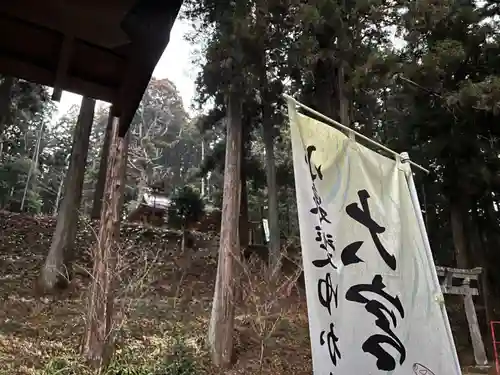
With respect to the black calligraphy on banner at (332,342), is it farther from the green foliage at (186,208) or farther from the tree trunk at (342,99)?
the green foliage at (186,208)

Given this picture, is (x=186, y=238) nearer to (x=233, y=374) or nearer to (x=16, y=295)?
(x=16, y=295)

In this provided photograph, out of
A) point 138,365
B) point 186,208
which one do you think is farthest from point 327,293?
point 186,208

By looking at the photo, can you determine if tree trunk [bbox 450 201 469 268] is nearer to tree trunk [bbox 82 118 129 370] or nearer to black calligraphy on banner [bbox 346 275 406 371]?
tree trunk [bbox 82 118 129 370]

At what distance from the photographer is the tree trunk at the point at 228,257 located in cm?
749

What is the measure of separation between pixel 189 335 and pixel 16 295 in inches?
139

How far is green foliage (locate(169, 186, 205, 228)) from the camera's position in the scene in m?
13.8

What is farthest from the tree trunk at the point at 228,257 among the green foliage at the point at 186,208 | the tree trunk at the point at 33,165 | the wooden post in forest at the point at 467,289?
the tree trunk at the point at 33,165

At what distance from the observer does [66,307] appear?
327 inches

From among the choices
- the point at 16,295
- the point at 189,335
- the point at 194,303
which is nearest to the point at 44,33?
the point at 189,335

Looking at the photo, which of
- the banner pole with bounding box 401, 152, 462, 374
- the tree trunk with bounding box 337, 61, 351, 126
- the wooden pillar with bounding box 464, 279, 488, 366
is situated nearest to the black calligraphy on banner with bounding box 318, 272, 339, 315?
the banner pole with bounding box 401, 152, 462, 374

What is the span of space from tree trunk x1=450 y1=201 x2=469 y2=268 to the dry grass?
13.7 ft

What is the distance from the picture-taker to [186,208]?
543 inches

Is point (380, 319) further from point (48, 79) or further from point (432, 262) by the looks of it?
point (48, 79)

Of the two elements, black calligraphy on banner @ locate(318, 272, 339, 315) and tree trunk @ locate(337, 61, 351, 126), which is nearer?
black calligraphy on banner @ locate(318, 272, 339, 315)
